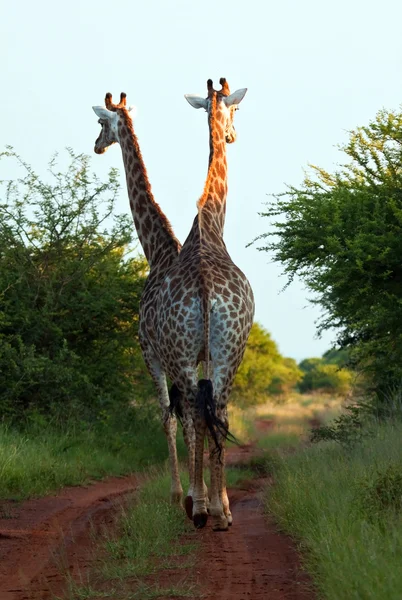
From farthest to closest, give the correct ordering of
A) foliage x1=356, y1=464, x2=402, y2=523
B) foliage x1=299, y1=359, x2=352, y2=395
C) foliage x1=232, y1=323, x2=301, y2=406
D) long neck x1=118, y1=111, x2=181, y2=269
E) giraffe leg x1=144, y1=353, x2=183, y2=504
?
foliage x1=299, y1=359, x2=352, y2=395, foliage x1=232, y1=323, x2=301, y2=406, long neck x1=118, y1=111, x2=181, y2=269, giraffe leg x1=144, y1=353, x2=183, y2=504, foliage x1=356, y1=464, x2=402, y2=523

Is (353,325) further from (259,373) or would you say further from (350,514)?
(259,373)

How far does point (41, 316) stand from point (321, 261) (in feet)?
15.5

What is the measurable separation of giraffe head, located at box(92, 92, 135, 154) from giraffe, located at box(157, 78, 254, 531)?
3.44 meters

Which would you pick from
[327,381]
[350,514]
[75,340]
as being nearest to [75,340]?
[75,340]

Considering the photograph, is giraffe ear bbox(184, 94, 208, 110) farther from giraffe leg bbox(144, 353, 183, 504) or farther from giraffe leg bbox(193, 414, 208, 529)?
giraffe leg bbox(193, 414, 208, 529)

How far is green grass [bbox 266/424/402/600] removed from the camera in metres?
4.88

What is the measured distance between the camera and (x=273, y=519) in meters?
8.35

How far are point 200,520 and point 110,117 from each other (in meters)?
5.50

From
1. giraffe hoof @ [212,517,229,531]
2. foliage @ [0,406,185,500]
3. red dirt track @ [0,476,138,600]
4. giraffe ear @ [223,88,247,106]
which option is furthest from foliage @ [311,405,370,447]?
giraffe ear @ [223,88,247,106]

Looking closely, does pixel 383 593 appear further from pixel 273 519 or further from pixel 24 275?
pixel 24 275

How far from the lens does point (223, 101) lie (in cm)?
1083

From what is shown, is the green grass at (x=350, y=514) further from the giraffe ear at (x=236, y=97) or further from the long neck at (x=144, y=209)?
the giraffe ear at (x=236, y=97)

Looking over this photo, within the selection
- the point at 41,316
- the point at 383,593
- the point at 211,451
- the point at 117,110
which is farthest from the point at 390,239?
the point at 383,593

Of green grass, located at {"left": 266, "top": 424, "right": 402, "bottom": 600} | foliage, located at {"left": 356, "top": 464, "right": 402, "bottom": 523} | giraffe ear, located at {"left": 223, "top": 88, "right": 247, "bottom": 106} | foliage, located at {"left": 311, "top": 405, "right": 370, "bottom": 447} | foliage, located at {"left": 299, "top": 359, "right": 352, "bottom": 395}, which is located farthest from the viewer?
foliage, located at {"left": 299, "top": 359, "right": 352, "bottom": 395}
